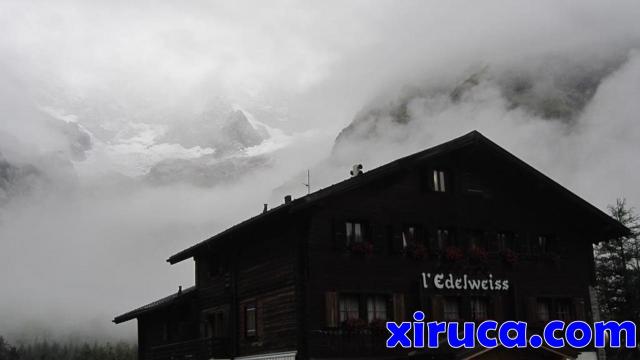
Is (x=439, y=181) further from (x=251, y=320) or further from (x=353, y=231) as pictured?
(x=251, y=320)

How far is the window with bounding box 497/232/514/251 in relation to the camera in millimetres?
30788

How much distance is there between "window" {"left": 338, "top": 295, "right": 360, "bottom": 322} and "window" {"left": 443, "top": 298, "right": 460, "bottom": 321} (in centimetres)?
335

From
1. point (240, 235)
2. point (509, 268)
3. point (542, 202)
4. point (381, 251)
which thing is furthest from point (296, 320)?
point (542, 202)

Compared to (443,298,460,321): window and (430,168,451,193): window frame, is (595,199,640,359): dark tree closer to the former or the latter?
(430,168,451,193): window frame

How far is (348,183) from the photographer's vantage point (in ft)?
88.4

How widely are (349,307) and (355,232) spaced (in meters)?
2.47

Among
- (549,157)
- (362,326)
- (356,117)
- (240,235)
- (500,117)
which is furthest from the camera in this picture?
(356,117)

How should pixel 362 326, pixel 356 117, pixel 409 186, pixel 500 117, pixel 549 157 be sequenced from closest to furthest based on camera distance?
pixel 362 326
pixel 409 186
pixel 549 157
pixel 500 117
pixel 356 117

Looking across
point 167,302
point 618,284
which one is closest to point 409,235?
point 167,302

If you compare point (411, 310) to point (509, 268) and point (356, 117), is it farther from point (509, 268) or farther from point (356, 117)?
point (356, 117)

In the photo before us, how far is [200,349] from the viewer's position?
31.3 metres

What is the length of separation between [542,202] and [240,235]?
11.2 metres

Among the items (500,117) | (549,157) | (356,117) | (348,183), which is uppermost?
(356,117)

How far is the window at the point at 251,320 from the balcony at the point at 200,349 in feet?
4.20
